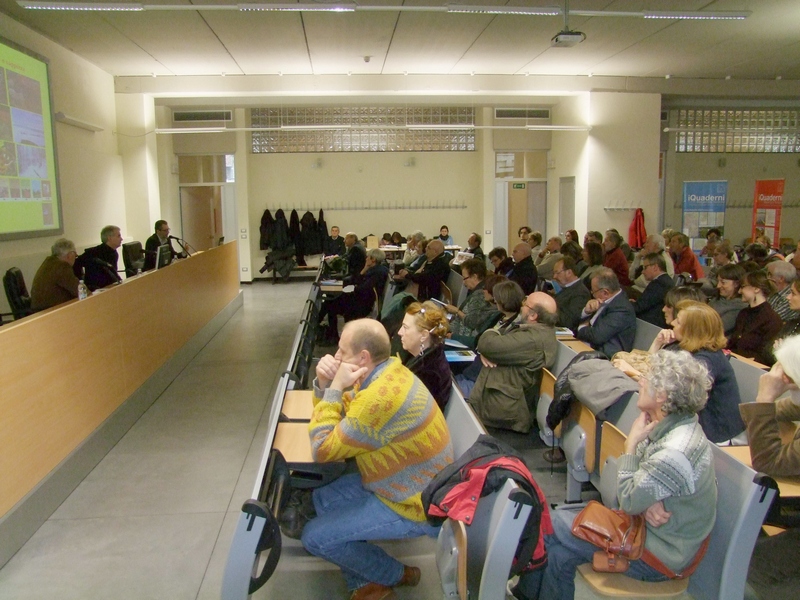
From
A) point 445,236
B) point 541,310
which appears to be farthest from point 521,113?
point 541,310

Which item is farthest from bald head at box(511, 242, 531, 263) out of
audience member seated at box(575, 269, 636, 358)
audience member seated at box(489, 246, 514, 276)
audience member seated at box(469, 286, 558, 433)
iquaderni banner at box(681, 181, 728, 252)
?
iquaderni banner at box(681, 181, 728, 252)

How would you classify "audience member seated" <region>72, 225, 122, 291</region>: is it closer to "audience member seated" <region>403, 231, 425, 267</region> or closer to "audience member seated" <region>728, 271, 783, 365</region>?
"audience member seated" <region>403, 231, 425, 267</region>

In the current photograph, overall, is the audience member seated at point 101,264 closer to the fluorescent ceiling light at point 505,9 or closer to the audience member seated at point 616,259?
the fluorescent ceiling light at point 505,9

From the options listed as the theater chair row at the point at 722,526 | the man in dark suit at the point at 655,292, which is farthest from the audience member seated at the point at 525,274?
the theater chair row at the point at 722,526

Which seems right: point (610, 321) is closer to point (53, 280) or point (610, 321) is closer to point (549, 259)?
point (549, 259)

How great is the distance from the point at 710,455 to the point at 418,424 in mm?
978

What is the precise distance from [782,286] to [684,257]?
3.15 meters

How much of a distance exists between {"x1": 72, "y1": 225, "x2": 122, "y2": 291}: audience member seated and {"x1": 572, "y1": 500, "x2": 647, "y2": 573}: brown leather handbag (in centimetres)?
600

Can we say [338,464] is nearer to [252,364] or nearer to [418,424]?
[418,424]

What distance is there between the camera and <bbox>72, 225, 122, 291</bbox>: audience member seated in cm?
729

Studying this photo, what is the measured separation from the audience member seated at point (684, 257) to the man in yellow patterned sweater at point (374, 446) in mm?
6257

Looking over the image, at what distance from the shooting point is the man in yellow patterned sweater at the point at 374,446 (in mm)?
2363

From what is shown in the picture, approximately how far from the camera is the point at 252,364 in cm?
685

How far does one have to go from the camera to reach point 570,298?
211 inches
